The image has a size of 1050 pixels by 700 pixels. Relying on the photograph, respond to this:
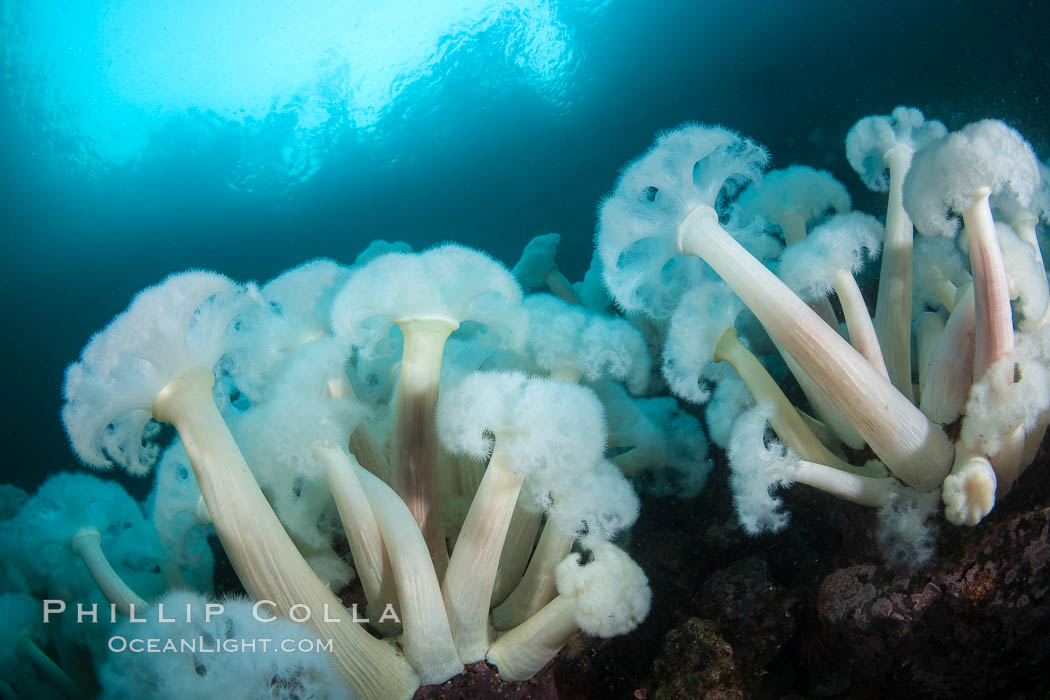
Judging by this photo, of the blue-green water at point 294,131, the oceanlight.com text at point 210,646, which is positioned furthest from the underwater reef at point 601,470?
the blue-green water at point 294,131

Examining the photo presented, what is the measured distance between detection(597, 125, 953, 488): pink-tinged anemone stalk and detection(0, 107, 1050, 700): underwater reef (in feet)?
0.05

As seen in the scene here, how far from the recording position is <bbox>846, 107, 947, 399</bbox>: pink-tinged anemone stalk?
2.73m

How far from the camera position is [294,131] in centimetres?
2342

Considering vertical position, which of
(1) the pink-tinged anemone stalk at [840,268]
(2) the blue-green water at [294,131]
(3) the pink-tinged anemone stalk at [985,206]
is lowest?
(3) the pink-tinged anemone stalk at [985,206]

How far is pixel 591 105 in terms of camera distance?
19.6 meters

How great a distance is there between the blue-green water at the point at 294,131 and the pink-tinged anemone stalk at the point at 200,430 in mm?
13560

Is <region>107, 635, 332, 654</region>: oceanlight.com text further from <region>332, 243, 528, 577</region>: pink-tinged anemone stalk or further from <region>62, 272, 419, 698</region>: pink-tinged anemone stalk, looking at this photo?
<region>332, 243, 528, 577</region>: pink-tinged anemone stalk

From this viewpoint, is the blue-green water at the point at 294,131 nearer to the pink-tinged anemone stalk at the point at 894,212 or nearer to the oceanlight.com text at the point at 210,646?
the pink-tinged anemone stalk at the point at 894,212

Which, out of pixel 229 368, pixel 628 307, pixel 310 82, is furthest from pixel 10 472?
pixel 628 307

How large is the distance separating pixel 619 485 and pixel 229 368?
206 centimetres

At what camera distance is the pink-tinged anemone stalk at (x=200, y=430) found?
2057mm

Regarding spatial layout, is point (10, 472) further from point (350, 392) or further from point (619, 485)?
point (619, 485)
